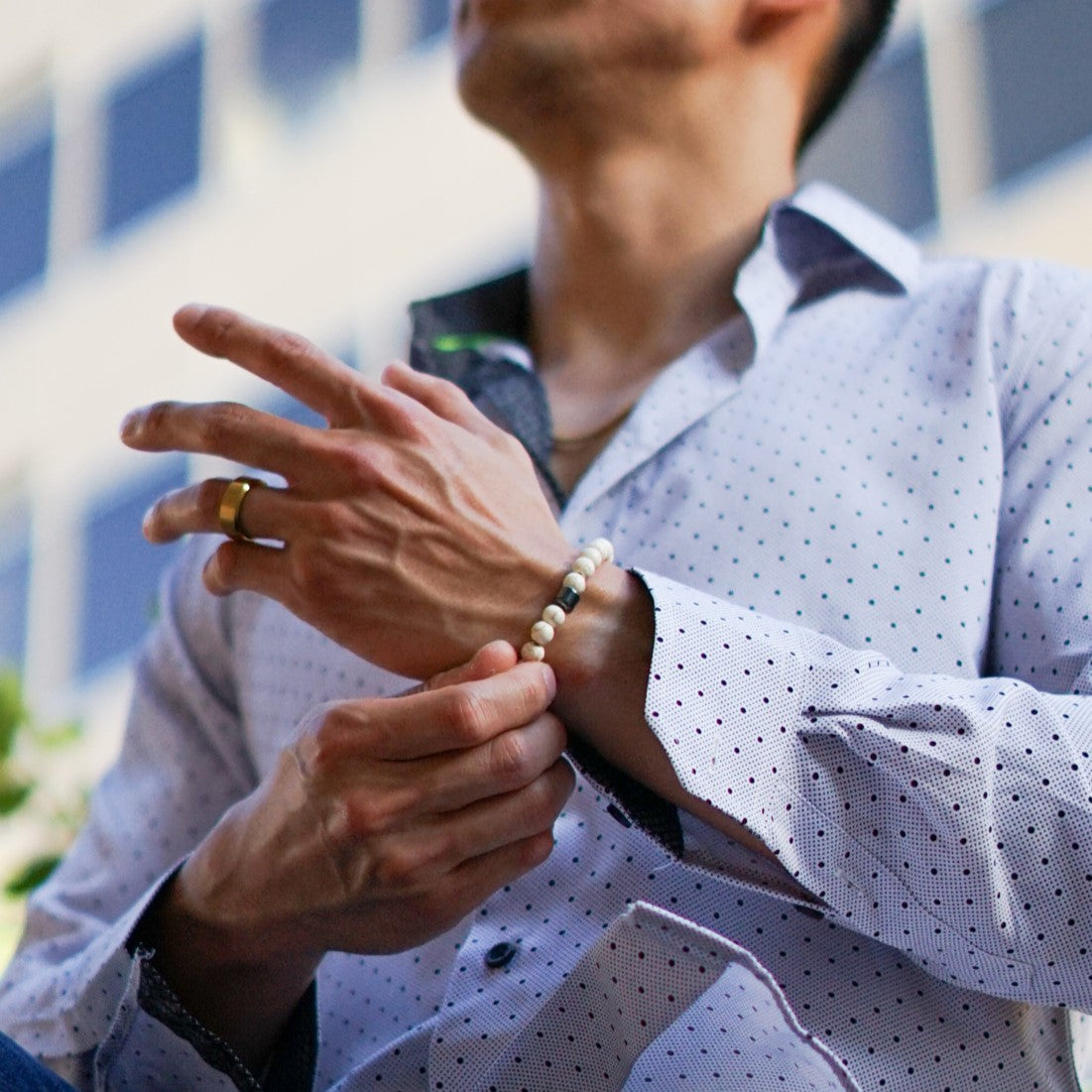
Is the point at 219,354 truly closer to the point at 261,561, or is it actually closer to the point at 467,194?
the point at 261,561

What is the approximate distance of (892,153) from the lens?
4.05 metres

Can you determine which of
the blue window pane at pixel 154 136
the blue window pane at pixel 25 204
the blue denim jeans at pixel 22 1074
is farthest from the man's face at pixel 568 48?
the blue window pane at pixel 25 204

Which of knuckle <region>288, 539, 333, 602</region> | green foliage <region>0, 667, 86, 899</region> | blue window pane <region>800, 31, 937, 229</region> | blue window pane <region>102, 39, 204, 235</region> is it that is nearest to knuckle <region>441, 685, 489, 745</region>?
knuckle <region>288, 539, 333, 602</region>

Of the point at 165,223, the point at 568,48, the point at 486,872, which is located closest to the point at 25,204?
the point at 165,223

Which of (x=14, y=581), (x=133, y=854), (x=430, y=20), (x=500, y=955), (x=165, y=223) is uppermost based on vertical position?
(x=500, y=955)

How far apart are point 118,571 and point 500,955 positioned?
196 inches

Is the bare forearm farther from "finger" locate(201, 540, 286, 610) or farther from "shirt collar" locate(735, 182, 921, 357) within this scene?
"shirt collar" locate(735, 182, 921, 357)

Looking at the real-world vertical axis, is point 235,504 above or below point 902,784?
above

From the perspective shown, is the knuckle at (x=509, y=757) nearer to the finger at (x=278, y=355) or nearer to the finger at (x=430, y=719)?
the finger at (x=430, y=719)

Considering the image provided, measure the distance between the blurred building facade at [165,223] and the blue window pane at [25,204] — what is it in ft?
0.04

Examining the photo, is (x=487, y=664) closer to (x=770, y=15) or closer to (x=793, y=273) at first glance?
(x=793, y=273)

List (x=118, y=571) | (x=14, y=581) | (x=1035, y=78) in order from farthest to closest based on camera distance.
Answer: (x=14, y=581), (x=118, y=571), (x=1035, y=78)

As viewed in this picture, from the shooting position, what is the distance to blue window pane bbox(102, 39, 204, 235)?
240 inches

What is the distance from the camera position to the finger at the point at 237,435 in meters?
0.89
